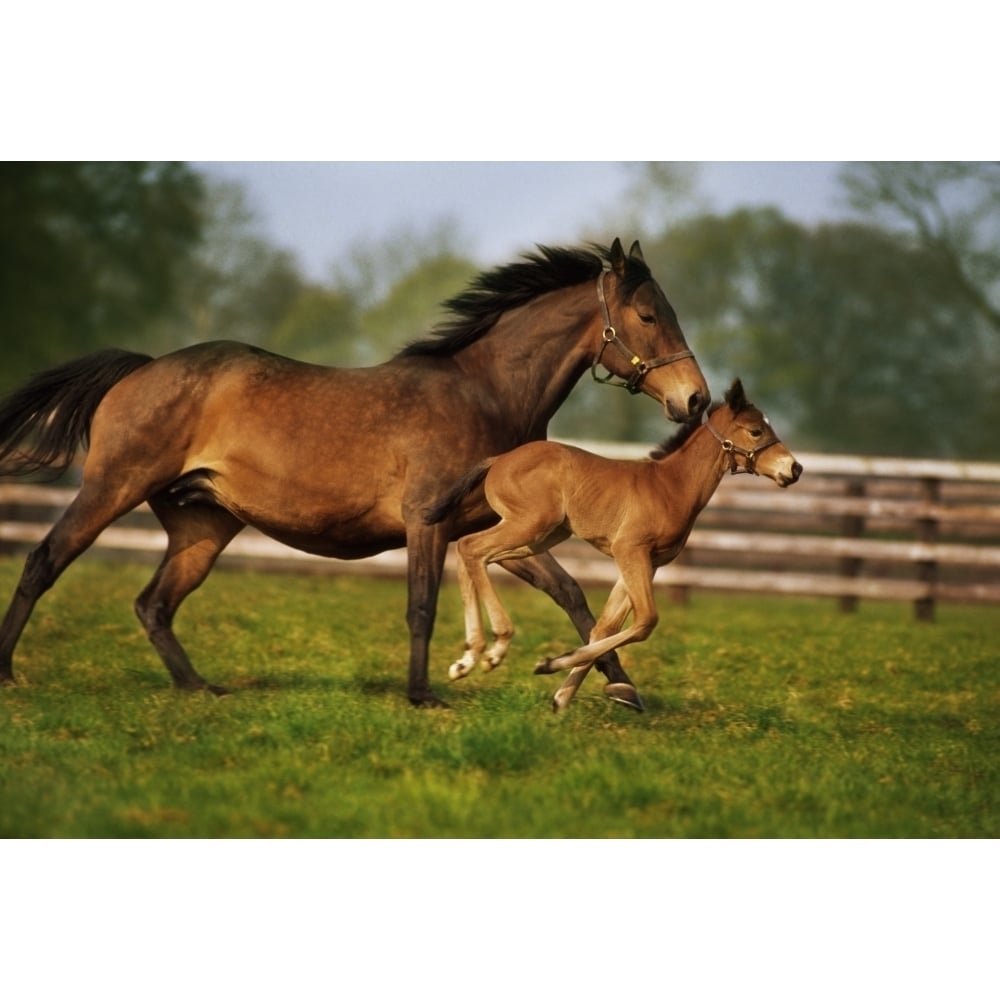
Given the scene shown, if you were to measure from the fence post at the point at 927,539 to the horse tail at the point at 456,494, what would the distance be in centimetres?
866

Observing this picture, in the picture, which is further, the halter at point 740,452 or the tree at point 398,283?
the tree at point 398,283

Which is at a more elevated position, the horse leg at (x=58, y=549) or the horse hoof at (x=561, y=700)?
the horse leg at (x=58, y=549)

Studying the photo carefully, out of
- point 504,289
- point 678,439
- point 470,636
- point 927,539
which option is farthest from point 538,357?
point 927,539

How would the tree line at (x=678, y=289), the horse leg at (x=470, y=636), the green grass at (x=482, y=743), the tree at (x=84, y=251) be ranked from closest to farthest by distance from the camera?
1. the green grass at (x=482, y=743)
2. the horse leg at (x=470, y=636)
3. the tree at (x=84, y=251)
4. the tree line at (x=678, y=289)

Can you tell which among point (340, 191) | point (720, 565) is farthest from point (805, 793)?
point (340, 191)

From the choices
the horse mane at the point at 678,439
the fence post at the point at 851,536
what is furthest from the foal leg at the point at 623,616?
the fence post at the point at 851,536

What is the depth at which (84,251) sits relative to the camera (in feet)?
82.4

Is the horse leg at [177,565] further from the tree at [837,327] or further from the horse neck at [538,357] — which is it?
the tree at [837,327]

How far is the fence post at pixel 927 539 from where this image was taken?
14.1 metres

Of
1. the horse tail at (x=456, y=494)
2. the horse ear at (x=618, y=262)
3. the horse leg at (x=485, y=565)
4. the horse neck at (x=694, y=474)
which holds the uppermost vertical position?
the horse ear at (x=618, y=262)

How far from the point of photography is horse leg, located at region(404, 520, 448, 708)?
6.87 m

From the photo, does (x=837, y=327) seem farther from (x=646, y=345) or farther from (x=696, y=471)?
(x=696, y=471)

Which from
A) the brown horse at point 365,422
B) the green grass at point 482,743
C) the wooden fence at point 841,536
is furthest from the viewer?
the wooden fence at point 841,536

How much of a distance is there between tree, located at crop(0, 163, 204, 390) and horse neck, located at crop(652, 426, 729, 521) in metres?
20.3
